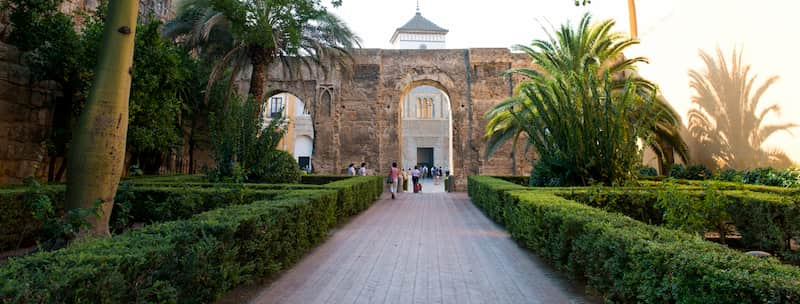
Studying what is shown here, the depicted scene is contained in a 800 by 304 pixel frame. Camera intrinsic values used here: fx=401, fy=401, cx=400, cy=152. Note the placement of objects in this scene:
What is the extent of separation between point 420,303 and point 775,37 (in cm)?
1105

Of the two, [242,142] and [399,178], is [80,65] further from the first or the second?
[399,178]

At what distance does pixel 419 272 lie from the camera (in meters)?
4.31

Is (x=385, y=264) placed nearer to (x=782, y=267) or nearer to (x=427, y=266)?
(x=427, y=266)

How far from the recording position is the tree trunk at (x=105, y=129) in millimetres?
3969

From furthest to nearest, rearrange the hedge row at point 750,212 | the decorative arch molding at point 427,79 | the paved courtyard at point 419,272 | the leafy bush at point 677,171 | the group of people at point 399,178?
1. the decorative arch molding at point 427,79
2. the group of people at point 399,178
3. the leafy bush at point 677,171
4. the hedge row at point 750,212
5. the paved courtyard at point 419,272

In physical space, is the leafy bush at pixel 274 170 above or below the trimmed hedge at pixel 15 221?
above

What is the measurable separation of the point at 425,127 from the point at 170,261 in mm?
34642

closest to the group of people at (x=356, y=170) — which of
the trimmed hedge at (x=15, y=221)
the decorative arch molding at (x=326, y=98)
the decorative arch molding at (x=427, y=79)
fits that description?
the decorative arch molding at (x=326, y=98)

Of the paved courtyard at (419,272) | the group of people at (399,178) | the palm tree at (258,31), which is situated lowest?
the paved courtyard at (419,272)

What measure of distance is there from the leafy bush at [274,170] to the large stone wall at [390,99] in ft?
28.8

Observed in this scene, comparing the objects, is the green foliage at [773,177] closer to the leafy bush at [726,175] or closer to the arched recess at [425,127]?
the leafy bush at [726,175]

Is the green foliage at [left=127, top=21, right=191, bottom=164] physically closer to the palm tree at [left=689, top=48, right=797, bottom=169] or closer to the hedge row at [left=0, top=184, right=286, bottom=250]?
the hedge row at [left=0, top=184, right=286, bottom=250]

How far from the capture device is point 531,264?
4699 millimetres

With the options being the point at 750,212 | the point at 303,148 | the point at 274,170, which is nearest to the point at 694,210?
the point at 750,212
